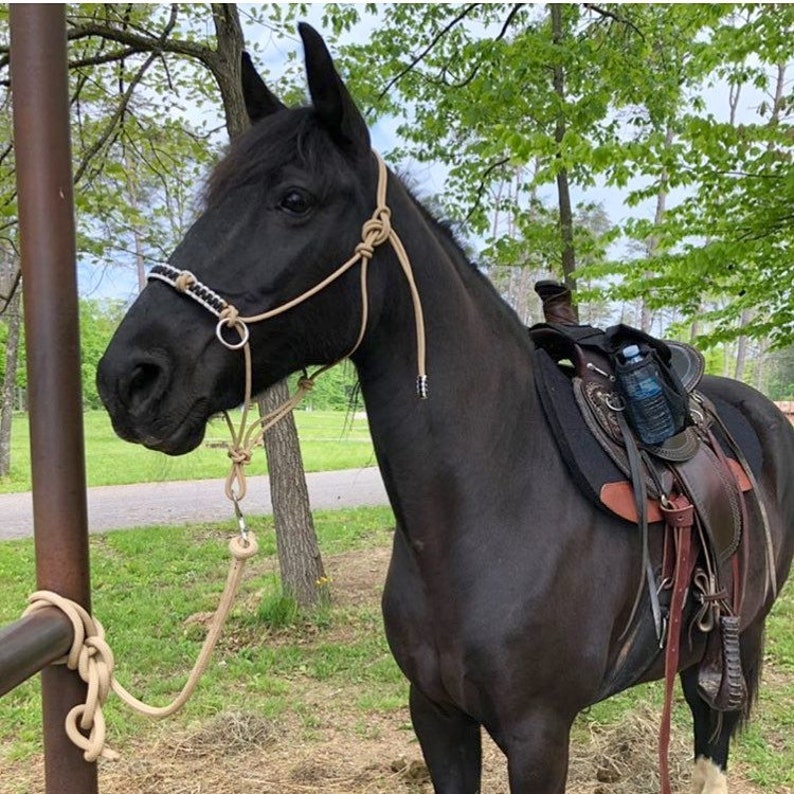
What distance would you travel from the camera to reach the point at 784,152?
4.91m

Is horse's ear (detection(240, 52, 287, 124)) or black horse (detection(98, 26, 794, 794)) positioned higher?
horse's ear (detection(240, 52, 287, 124))

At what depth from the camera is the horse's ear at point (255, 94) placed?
5.46ft

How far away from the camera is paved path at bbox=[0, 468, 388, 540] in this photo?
908 cm

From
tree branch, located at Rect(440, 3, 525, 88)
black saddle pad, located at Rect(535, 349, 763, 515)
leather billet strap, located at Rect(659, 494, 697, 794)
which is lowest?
leather billet strap, located at Rect(659, 494, 697, 794)

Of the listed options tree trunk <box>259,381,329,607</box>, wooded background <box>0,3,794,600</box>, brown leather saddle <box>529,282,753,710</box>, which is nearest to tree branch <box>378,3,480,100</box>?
wooded background <box>0,3,794,600</box>

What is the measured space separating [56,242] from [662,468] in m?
1.63

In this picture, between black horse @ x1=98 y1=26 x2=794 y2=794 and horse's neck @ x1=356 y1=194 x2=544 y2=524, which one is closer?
black horse @ x1=98 y1=26 x2=794 y2=794

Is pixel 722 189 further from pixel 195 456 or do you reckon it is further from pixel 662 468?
pixel 195 456

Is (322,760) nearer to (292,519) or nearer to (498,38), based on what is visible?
(292,519)

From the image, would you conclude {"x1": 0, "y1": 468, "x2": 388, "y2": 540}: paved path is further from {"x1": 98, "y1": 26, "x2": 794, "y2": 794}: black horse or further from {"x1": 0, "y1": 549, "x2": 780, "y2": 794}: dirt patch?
{"x1": 98, "y1": 26, "x2": 794, "y2": 794}: black horse

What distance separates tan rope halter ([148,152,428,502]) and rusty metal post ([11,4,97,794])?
0.22m

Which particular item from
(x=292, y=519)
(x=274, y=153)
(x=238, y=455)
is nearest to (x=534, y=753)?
(x=238, y=455)

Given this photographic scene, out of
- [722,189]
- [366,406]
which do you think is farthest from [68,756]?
[722,189]

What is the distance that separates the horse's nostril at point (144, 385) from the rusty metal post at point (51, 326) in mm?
108
